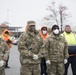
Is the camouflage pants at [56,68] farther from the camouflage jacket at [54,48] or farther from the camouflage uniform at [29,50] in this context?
the camouflage uniform at [29,50]

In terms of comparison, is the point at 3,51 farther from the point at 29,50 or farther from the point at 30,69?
the point at 30,69

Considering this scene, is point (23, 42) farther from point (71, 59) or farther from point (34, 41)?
point (71, 59)

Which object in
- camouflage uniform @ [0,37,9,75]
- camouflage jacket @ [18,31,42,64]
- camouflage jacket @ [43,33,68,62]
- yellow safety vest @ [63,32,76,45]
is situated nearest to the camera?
camouflage uniform @ [0,37,9,75]

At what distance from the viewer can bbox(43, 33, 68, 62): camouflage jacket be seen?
789 cm

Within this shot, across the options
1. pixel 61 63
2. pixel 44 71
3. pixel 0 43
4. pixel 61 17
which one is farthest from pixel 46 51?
pixel 61 17

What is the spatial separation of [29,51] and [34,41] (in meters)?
0.28

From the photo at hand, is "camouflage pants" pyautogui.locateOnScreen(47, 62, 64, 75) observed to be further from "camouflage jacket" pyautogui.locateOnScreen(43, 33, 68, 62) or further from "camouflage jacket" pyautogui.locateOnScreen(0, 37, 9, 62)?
"camouflage jacket" pyautogui.locateOnScreen(0, 37, 9, 62)

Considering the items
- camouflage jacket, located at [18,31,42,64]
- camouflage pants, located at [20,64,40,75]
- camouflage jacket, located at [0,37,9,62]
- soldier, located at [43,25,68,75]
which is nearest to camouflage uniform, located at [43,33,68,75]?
soldier, located at [43,25,68,75]

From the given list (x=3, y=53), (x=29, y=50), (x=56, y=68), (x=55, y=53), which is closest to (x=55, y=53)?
(x=55, y=53)

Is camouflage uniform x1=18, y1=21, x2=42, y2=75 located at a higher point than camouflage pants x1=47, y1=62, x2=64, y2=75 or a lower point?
higher

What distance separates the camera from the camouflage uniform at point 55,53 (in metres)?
7.89

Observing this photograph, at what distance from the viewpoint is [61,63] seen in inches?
314

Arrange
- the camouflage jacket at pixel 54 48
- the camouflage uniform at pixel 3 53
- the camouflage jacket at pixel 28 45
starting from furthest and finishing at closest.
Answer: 1. the camouflage jacket at pixel 54 48
2. the camouflage jacket at pixel 28 45
3. the camouflage uniform at pixel 3 53

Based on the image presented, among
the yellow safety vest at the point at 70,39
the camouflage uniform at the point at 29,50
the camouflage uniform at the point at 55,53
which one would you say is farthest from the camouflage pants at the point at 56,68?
the yellow safety vest at the point at 70,39
